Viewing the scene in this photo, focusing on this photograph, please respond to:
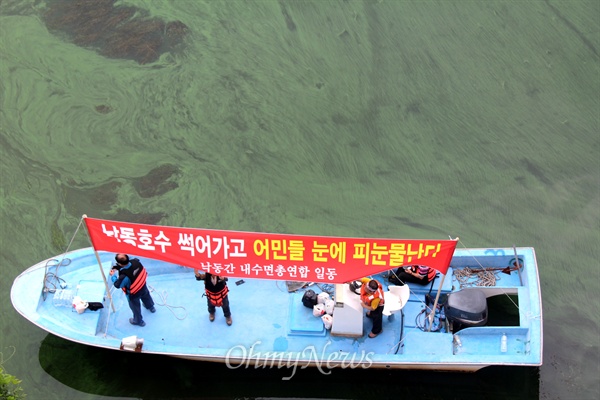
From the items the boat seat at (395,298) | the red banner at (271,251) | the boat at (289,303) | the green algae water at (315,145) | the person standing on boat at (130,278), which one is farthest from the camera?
A: the green algae water at (315,145)

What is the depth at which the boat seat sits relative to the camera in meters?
5.63

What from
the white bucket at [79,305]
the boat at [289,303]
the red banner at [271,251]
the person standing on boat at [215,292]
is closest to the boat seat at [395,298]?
the boat at [289,303]

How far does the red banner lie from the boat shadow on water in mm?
1340

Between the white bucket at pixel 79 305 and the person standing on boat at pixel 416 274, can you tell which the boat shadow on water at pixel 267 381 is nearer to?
the white bucket at pixel 79 305

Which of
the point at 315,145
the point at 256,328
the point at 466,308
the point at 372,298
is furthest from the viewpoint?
the point at 315,145

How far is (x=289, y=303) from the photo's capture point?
19.6ft

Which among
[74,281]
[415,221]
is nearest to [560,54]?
[415,221]

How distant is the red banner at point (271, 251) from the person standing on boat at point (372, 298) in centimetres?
32

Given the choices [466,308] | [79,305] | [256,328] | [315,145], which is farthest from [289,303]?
[315,145]

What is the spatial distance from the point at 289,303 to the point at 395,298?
3.12 ft

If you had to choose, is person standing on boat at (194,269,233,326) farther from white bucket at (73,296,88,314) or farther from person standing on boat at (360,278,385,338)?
person standing on boat at (360,278,385,338)

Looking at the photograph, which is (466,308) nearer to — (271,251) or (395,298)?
(395,298)

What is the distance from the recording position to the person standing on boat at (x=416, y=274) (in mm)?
5996

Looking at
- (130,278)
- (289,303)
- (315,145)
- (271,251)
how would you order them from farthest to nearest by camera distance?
(315,145) → (289,303) → (130,278) → (271,251)
